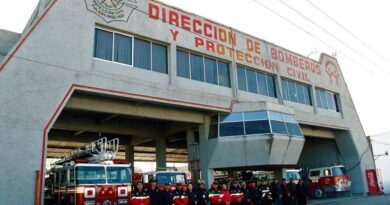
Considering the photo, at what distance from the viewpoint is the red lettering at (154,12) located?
62.8 ft

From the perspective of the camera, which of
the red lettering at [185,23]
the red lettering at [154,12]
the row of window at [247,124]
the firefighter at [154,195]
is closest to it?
the firefighter at [154,195]

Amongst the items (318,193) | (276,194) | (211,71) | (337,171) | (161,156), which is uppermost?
(211,71)

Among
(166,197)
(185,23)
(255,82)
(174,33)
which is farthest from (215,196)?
(255,82)

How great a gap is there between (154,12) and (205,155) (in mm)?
8977

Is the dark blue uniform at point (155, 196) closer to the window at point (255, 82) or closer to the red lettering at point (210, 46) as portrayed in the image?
the red lettering at point (210, 46)

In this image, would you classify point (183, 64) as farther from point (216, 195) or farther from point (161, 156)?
point (216, 195)

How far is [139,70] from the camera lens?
715 inches

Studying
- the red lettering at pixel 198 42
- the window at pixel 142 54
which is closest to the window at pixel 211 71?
the red lettering at pixel 198 42

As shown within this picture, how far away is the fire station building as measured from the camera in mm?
13656

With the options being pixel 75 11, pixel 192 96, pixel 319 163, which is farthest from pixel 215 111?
pixel 319 163

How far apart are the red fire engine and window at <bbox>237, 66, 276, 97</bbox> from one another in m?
8.27

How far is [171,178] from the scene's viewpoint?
58.7ft

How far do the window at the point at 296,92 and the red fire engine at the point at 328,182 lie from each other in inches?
224

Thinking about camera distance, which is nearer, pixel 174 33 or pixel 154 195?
pixel 154 195
